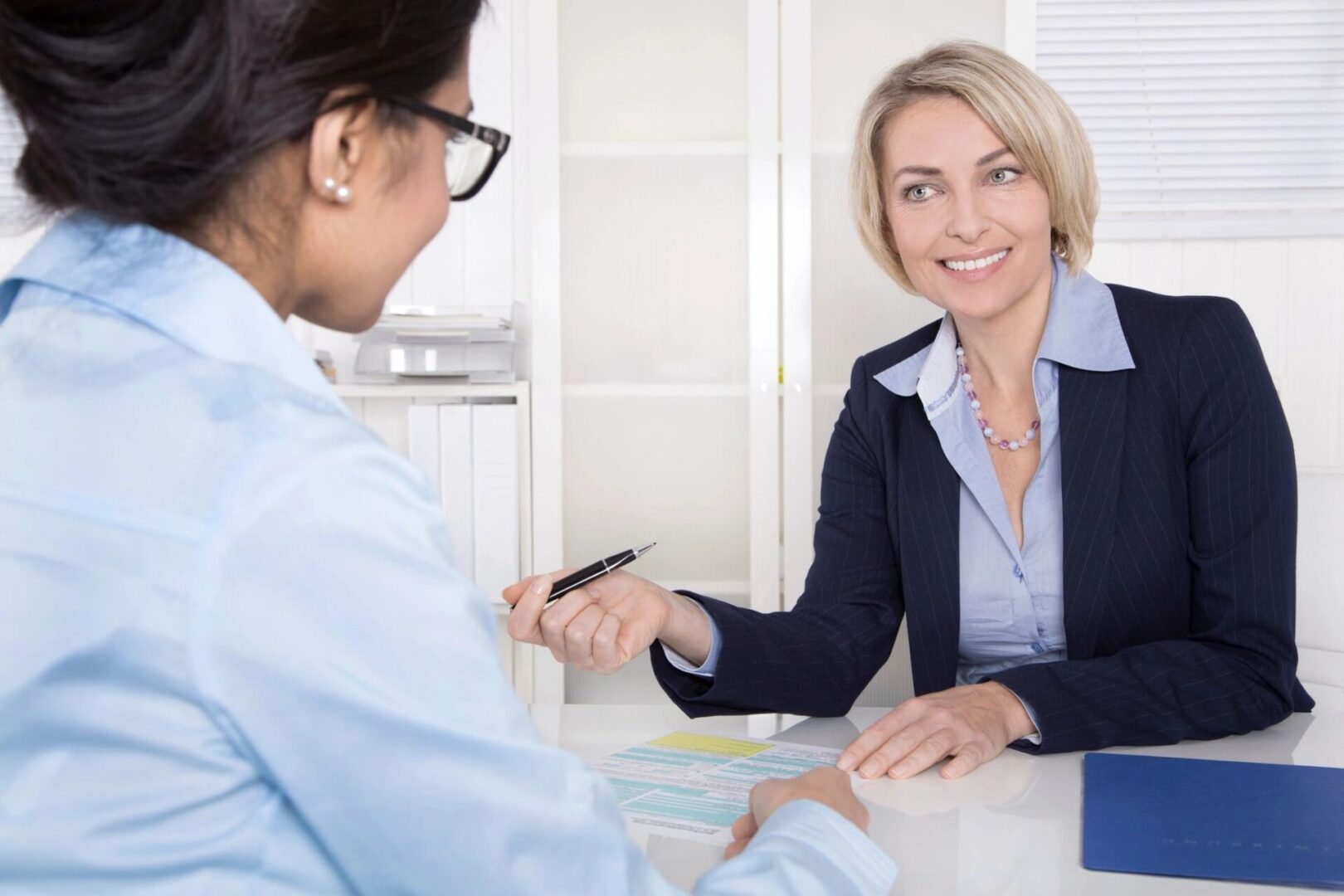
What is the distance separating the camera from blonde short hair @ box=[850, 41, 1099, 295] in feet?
5.59

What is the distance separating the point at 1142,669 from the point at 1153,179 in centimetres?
176

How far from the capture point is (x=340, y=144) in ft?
2.19

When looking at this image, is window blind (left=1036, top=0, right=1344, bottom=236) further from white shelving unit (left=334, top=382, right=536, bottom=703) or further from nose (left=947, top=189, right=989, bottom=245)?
white shelving unit (left=334, top=382, right=536, bottom=703)

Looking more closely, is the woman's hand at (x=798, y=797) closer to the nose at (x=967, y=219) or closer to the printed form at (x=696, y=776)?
the printed form at (x=696, y=776)

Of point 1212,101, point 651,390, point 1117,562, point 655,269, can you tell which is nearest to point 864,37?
point 655,269

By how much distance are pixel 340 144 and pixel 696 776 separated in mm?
736

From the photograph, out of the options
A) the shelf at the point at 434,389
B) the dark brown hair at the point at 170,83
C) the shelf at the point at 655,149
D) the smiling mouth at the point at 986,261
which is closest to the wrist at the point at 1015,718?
the smiling mouth at the point at 986,261

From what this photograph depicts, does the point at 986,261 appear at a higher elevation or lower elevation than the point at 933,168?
lower

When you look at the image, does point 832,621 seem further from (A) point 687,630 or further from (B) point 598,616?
(B) point 598,616

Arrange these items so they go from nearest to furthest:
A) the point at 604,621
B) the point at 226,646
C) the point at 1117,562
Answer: the point at 226,646 → the point at 604,621 → the point at 1117,562

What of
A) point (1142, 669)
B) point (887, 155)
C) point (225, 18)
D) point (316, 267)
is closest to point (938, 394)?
point (887, 155)

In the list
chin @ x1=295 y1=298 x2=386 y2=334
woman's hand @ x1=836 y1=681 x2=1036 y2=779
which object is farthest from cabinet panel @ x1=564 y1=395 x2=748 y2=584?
chin @ x1=295 y1=298 x2=386 y2=334

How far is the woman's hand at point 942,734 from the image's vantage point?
1.18 meters

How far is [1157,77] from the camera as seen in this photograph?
2.72 meters
